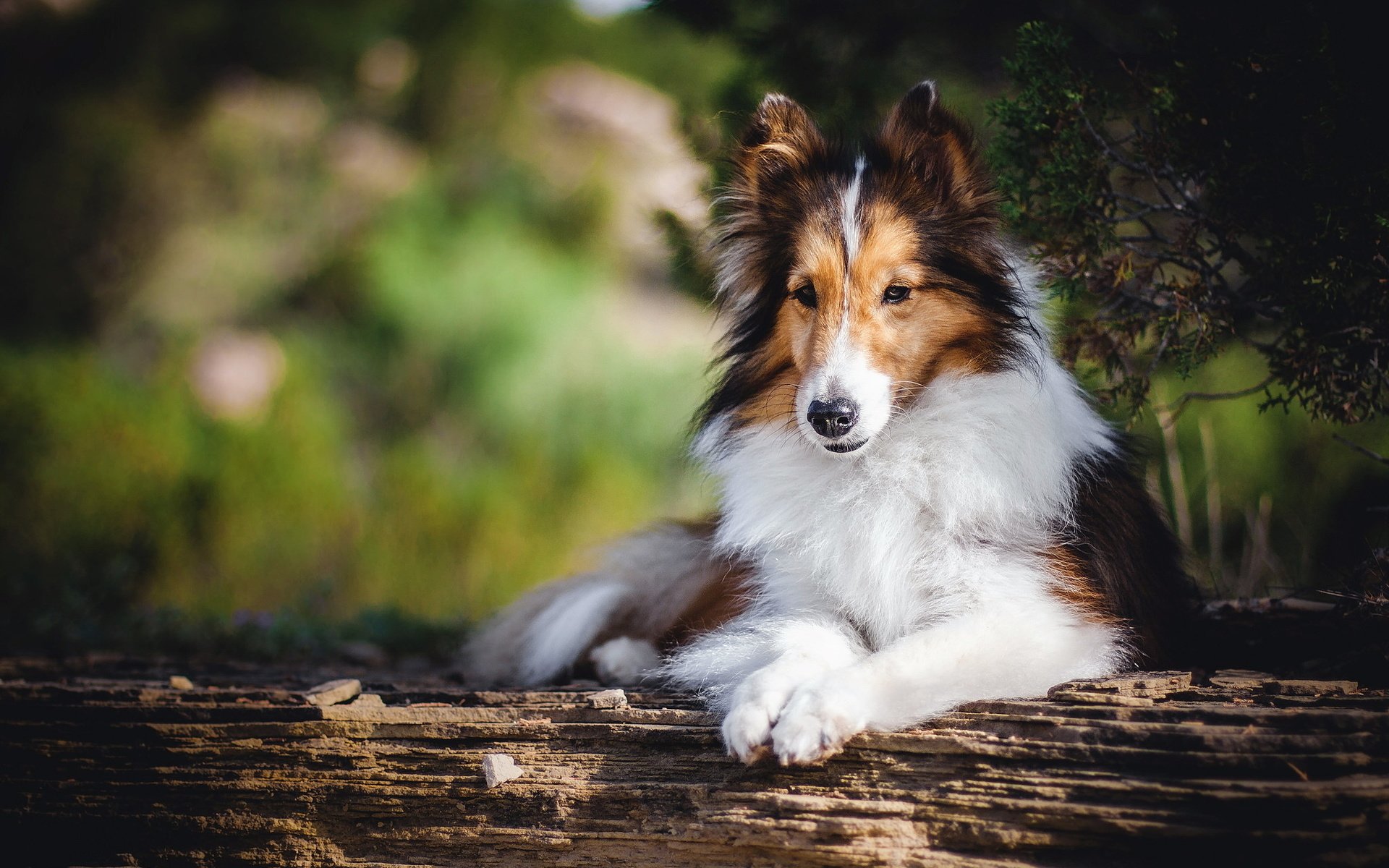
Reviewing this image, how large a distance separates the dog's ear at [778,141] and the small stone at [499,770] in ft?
6.42

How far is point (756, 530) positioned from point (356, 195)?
457 inches

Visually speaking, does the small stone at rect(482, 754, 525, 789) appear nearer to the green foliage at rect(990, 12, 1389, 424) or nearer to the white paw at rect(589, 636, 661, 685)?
the white paw at rect(589, 636, 661, 685)

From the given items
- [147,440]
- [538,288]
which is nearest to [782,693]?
[147,440]

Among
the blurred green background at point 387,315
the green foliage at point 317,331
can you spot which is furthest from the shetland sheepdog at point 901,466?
the green foliage at point 317,331

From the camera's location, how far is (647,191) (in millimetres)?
13422

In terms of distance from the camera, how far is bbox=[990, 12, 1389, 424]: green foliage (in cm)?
274

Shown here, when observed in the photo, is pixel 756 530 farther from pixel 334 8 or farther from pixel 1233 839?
pixel 334 8

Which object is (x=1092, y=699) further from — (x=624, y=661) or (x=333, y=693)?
(x=333, y=693)

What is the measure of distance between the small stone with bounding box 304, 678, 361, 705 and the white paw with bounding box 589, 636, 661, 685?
33.5 inches

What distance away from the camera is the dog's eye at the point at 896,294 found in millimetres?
2805

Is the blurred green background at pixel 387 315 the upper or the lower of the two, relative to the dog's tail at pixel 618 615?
upper

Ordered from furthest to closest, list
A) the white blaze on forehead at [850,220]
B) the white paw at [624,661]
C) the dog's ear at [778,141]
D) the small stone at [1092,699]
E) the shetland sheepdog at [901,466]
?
the white paw at [624,661]
the dog's ear at [778,141]
the white blaze on forehead at [850,220]
the shetland sheepdog at [901,466]
the small stone at [1092,699]

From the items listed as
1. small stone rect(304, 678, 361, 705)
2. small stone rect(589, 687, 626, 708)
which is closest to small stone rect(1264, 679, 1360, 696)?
small stone rect(589, 687, 626, 708)

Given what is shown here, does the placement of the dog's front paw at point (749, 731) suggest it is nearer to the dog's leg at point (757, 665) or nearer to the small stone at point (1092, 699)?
the dog's leg at point (757, 665)
